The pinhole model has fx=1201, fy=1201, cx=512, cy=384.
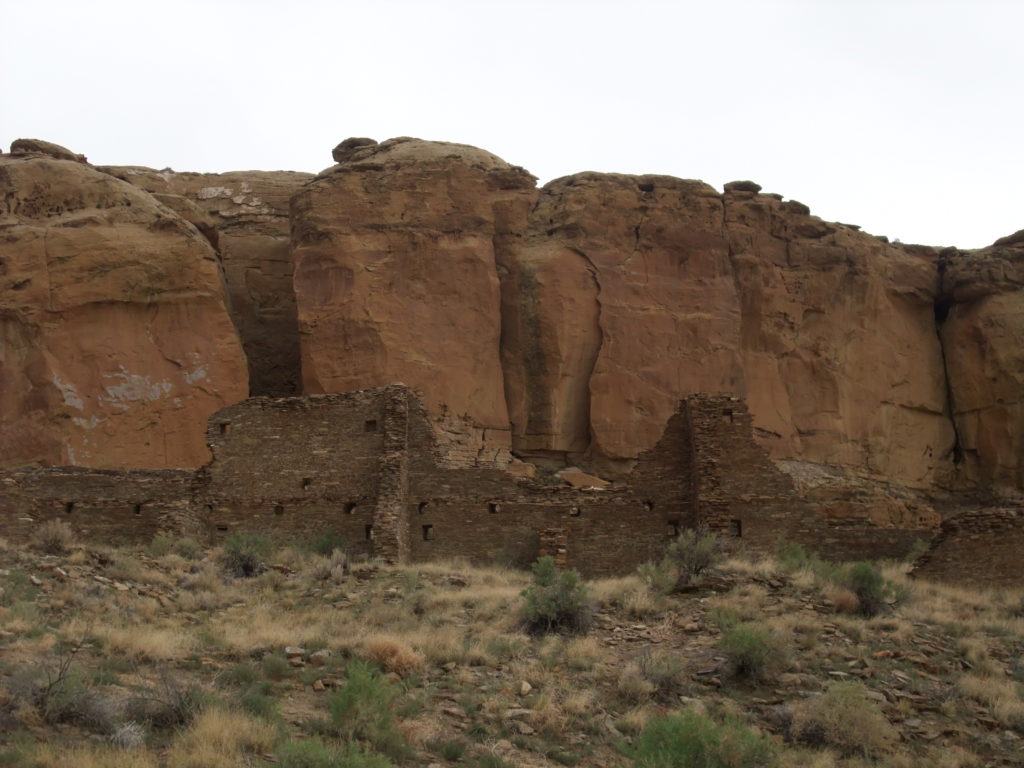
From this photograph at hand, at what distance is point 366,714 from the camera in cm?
1173

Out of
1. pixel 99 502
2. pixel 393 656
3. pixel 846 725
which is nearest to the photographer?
pixel 846 725

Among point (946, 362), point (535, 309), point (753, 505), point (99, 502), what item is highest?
point (535, 309)

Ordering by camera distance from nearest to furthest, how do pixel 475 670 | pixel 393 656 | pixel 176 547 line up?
pixel 393 656 < pixel 475 670 < pixel 176 547

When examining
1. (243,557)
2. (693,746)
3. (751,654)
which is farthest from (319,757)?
(243,557)

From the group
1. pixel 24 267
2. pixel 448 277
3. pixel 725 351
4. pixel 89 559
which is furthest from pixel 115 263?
pixel 725 351

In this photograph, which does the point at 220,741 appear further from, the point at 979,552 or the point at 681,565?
the point at 979,552

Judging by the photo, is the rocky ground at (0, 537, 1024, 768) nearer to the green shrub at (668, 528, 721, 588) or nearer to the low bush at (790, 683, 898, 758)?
the low bush at (790, 683, 898, 758)

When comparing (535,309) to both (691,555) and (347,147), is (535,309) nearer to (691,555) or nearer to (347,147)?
(347,147)

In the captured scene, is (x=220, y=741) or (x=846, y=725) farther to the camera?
(x=846, y=725)

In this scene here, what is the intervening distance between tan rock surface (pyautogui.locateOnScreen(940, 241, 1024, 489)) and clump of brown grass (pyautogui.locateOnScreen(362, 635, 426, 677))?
3075 centimetres

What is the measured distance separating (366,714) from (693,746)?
316 centimetres

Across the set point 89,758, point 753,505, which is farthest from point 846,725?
point 753,505

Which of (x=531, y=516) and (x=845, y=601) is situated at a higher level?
(x=531, y=516)

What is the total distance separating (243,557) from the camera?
20172mm
